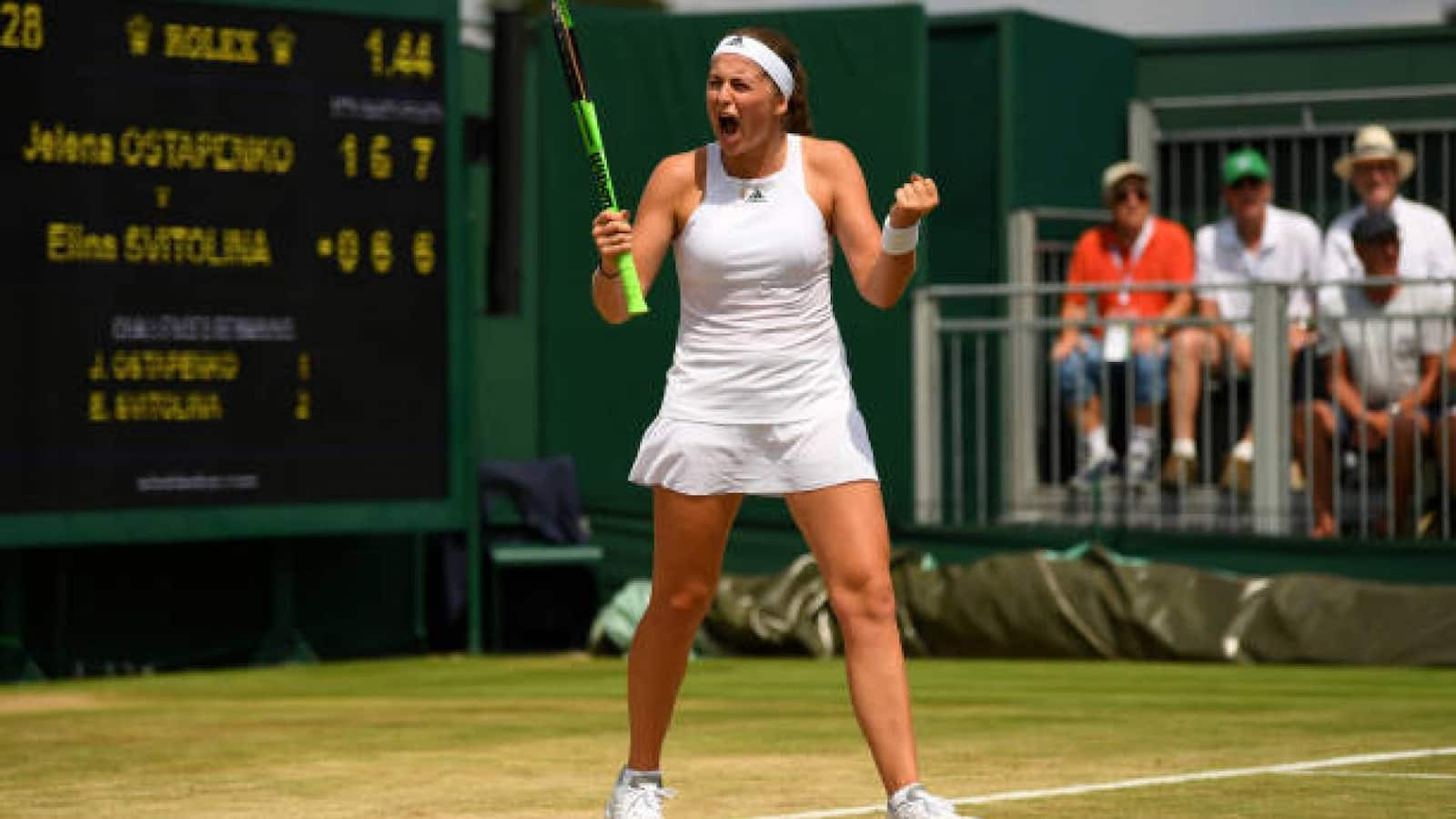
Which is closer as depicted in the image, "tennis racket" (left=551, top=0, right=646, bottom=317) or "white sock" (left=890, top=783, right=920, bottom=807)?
"white sock" (left=890, top=783, right=920, bottom=807)

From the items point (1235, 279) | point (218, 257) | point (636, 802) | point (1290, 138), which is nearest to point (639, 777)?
point (636, 802)

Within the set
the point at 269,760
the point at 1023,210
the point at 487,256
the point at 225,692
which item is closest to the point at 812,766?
the point at 269,760

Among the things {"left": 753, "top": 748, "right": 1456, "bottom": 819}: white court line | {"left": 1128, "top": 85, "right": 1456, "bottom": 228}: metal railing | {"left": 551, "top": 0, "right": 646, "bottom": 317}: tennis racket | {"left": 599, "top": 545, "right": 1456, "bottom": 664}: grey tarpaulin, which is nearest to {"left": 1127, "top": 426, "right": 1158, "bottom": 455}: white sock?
{"left": 599, "top": 545, "right": 1456, "bottom": 664}: grey tarpaulin

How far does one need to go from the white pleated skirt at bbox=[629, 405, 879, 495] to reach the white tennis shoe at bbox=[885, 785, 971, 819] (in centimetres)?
79

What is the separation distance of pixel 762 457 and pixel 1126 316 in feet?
29.6

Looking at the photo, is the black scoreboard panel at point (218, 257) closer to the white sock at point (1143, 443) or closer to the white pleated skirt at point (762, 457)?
the white sock at point (1143, 443)

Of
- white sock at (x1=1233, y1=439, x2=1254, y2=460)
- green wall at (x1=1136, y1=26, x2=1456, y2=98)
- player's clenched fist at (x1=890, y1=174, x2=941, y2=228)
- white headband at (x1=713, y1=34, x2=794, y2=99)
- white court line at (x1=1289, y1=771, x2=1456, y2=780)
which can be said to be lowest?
white court line at (x1=1289, y1=771, x2=1456, y2=780)

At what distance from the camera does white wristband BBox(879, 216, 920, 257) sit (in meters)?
7.27

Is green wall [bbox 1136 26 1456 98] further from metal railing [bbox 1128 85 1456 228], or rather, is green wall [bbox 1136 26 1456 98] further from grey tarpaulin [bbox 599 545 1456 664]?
grey tarpaulin [bbox 599 545 1456 664]

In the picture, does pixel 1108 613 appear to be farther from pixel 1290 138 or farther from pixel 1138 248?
pixel 1290 138

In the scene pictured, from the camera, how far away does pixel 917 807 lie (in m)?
7.01

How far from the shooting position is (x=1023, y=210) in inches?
690

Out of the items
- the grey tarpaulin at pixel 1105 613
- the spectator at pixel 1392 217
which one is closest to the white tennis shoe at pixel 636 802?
the grey tarpaulin at pixel 1105 613

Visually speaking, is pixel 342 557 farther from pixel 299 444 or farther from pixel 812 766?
pixel 812 766
